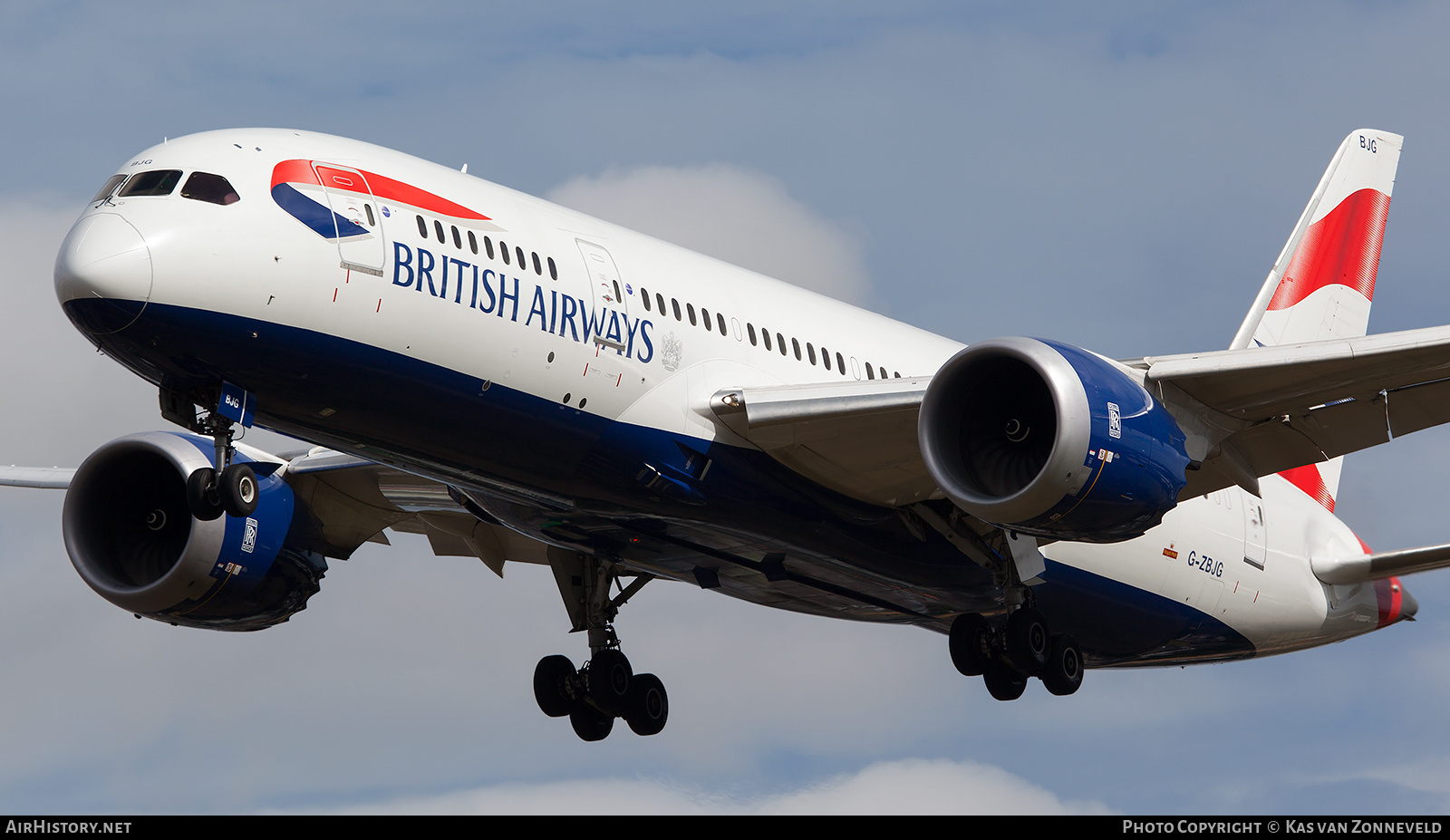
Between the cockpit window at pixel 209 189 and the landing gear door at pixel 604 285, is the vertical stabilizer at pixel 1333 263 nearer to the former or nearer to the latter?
the landing gear door at pixel 604 285

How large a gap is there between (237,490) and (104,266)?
2466 millimetres

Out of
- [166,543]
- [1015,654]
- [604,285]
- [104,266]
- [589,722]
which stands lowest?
[589,722]

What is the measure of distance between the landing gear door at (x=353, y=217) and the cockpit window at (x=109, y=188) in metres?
1.89

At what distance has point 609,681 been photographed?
2523cm

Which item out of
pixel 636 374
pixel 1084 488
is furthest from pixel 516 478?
pixel 1084 488

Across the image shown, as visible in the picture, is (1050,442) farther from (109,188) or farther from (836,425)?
(109,188)

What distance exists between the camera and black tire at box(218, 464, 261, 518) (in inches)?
656

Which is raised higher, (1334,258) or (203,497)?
(1334,258)

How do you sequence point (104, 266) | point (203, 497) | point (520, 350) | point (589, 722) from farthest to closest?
1. point (589, 722)
2. point (520, 350)
3. point (203, 497)
4. point (104, 266)

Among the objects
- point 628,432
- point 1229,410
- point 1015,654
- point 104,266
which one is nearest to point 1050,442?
point 1229,410

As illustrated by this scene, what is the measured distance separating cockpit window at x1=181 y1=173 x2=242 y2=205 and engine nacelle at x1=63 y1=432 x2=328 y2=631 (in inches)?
304

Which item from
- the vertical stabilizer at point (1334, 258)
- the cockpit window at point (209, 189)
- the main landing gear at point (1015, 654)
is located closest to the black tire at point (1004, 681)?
the main landing gear at point (1015, 654)

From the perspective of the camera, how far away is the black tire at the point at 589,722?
25547 millimetres

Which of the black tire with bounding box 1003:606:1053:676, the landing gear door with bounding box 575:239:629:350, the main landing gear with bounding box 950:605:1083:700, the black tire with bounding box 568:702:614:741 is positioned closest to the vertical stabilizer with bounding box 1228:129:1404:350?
the main landing gear with bounding box 950:605:1083:700
